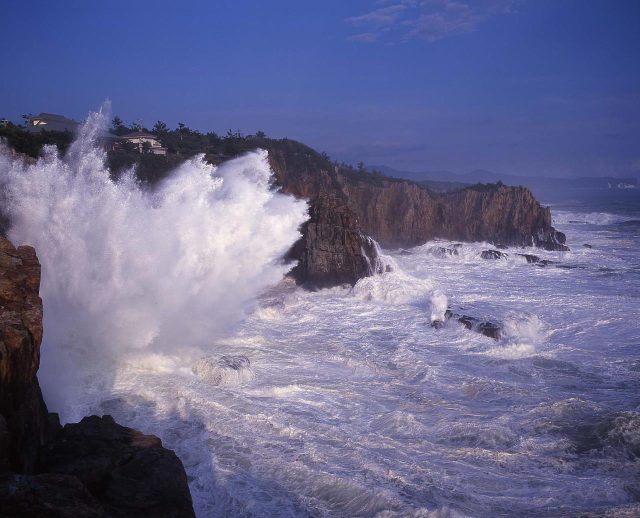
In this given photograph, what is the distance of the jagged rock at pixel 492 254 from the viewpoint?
31453mm

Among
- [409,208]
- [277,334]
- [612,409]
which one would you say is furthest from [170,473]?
[409,208]

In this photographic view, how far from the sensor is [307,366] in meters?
13.0

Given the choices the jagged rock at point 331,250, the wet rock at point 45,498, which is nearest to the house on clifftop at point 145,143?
the jagged rock at point 331,250

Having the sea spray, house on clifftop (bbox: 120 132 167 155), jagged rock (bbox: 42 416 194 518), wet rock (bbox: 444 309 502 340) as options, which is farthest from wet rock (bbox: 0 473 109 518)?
house on clifftop (bbox: 120 132 167 155)

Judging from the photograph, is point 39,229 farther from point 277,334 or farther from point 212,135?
point 212,135

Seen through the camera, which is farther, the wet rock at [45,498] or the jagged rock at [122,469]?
the jagged rock at [122,469]

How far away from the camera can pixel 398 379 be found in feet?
40.3

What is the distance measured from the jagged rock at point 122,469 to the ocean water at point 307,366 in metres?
1.27

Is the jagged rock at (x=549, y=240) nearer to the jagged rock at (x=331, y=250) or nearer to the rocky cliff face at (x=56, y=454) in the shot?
the jagged rock at (x=331, y=250)

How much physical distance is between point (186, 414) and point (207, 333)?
5.19 meters

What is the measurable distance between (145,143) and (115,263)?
2691 centimetres

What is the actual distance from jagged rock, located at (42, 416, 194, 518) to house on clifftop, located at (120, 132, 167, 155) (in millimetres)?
31732

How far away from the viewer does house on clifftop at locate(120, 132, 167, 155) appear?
3825 cm

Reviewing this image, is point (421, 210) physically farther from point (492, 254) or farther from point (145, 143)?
point (145, 143)
